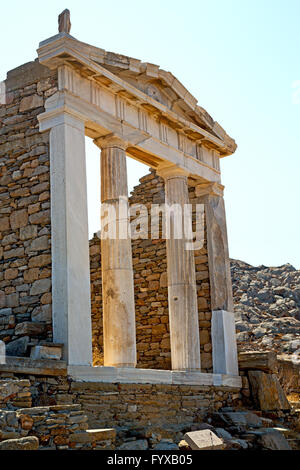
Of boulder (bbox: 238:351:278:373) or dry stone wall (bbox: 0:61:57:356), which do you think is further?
boulder (bbox: 238:351:278:373)

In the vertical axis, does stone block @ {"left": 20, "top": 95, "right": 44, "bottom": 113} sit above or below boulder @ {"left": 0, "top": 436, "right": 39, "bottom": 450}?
above

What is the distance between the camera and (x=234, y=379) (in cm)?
1190

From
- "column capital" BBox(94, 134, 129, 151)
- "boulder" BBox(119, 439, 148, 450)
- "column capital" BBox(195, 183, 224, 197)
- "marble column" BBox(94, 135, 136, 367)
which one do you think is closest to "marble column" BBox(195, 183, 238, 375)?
"column capital" BBox(195, 183, 224, 197)

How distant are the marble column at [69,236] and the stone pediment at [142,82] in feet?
2.22

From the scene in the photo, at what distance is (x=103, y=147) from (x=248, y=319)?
973cm

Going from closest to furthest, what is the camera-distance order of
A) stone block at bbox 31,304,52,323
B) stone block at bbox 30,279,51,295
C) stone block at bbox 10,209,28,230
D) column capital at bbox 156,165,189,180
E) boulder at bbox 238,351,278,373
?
stone block at bbox 31,304,52,323
stone block at bbox 30,279,51,295
stone block at bbox 10,209,28,230
column capital at bbox 156,165,189,180
boulder at bbox 238,351,278,373

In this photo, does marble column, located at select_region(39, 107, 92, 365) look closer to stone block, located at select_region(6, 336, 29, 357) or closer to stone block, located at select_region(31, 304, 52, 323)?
stone block, located at select_region(31, 304, 52, 323)

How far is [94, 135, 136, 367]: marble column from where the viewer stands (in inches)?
369

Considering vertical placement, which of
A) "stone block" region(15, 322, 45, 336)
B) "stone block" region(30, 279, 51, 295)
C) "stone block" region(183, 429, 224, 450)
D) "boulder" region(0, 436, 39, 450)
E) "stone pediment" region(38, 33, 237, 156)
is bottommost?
"stone block" region(183, 429, 224, 450)

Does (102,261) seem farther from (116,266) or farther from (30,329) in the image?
(30,329)

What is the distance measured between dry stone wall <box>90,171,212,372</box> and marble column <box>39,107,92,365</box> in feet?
12.8

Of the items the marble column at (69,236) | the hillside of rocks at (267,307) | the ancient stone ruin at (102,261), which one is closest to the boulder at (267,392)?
the ancient stone ruin at (102,261)
